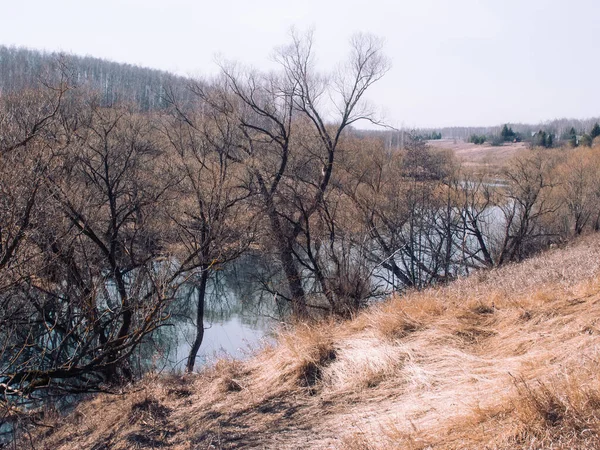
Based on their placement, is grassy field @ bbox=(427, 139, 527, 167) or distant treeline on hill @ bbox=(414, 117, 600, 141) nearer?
grassy field @ bbox=(427, 139, 527, 167)

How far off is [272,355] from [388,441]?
3.37 metres

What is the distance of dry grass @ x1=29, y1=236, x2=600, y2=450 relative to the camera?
3.54 metres

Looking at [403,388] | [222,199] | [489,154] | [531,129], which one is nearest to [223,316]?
[222,199]

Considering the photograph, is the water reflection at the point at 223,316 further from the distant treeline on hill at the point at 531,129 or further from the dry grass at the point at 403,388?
the distant treeline on hill at the point at 531,129

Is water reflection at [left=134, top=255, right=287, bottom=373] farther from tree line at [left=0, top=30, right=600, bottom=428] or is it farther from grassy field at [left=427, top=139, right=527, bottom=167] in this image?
grassy field at [left=427, top=139, right=527, bottom=167]

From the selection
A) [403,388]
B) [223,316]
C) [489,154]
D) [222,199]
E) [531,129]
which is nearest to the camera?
[403,388]

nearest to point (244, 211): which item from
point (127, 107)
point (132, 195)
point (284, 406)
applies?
point (132, 195)

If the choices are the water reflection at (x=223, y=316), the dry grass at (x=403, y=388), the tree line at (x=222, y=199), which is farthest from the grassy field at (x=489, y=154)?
the dry grass at (x=403, y=388)

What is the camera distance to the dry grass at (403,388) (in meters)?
3.54

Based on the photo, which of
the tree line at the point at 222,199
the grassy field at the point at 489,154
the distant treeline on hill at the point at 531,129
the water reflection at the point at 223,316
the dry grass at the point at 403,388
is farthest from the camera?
the distant treeline on hill at the point at 531,129

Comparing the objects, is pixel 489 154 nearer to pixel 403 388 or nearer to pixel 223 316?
pixel 223 316

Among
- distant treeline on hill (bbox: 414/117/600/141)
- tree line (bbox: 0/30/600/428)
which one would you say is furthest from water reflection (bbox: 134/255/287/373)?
distant treeline on hill (bbox: 414/117/600/141)

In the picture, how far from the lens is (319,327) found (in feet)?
24.9

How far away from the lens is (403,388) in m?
5.10
